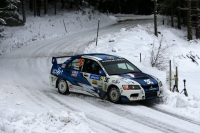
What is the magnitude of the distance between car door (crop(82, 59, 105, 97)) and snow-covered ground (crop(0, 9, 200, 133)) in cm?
33

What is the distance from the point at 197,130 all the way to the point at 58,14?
3878 cm

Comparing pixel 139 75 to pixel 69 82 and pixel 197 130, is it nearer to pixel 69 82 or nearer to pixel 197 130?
pixel 69 82

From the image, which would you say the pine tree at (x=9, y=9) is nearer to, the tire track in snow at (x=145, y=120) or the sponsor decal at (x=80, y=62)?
the sponsor decal at (x=80, y=62)

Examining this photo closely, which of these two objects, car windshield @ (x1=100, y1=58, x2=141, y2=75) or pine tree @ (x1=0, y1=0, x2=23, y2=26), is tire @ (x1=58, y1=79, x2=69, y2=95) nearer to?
car windshield @ (x1=100, y1=58, x2=141, y2=75)

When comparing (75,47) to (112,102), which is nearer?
(112,102)

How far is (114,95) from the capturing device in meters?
9.86

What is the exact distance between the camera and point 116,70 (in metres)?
10.5

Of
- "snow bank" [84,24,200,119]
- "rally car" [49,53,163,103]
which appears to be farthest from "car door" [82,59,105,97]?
"snow bank" [84,24,200,119]

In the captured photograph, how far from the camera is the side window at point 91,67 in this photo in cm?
1059

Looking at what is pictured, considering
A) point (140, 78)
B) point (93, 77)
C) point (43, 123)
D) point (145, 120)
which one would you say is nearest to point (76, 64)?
point (93, 77)

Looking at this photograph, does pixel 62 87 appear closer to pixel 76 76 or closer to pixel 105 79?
pixel 76 76

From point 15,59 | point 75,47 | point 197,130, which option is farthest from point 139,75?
point 75,47

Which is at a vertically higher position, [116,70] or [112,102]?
[116,70]

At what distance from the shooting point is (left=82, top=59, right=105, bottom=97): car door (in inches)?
405
